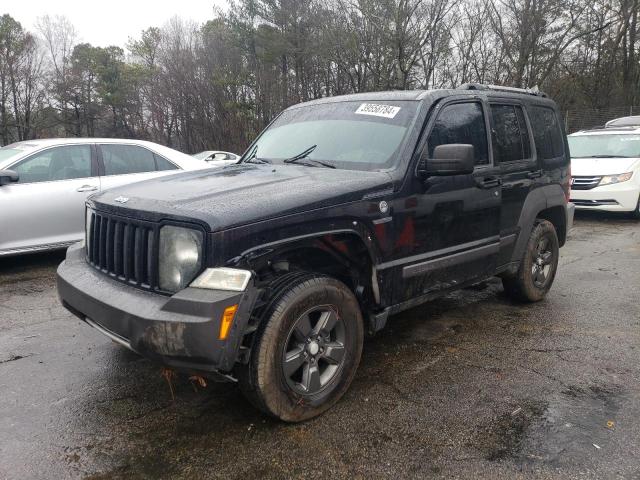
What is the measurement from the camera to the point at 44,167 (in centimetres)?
612

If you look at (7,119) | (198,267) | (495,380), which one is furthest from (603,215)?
(7,119)

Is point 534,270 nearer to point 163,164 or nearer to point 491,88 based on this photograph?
point 491,88

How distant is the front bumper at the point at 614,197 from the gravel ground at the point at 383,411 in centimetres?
595

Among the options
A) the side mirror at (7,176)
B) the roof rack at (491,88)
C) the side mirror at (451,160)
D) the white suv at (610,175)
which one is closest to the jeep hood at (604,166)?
the white suv at (610,175)

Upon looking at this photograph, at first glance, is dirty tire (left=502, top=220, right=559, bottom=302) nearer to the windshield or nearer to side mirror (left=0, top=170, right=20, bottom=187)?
side mirror (left=0, top=170, right=20, bottom=187)

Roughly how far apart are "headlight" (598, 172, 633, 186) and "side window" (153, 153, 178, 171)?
7.91m

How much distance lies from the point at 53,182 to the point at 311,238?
15.1 feet

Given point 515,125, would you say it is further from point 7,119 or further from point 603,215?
point 7,119

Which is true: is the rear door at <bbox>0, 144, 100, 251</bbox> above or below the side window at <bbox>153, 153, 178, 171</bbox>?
below

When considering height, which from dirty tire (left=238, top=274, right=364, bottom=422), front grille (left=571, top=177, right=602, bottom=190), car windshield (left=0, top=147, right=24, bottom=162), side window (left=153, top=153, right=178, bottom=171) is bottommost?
dirty tire (left=238, top=274, right=364, bottom=422)

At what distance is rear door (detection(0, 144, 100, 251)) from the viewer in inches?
228

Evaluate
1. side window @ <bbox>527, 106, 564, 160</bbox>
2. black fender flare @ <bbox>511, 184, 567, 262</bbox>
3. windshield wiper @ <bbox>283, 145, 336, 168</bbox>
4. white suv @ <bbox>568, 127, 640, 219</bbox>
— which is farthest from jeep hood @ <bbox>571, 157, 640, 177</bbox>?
windshield wiper @ <bbox>283, 145, 336, 168</bbox>

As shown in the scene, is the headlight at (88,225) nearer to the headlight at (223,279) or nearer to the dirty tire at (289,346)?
the headlight at (223,279)

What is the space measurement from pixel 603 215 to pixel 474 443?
32.4 ft
